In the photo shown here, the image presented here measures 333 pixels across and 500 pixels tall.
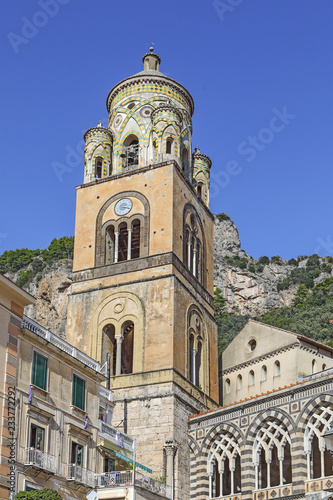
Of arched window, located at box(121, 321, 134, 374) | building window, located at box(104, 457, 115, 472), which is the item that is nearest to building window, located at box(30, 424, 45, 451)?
building window, located at box(104, 457, 115, 472)

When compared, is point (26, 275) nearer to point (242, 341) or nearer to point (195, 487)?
point (242, 341)

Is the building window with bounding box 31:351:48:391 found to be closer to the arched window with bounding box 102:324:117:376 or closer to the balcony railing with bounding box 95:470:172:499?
the balcony railing with bounding box 95:470:172:499

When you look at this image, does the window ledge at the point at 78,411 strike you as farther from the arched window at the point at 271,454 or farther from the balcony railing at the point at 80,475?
the arched window at the point at 271,454

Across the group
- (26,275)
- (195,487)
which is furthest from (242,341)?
(26,275)

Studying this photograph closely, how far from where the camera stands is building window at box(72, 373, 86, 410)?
27047mm

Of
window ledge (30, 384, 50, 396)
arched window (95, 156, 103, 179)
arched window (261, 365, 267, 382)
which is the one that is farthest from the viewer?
arched window (95, 156, 103, 179)

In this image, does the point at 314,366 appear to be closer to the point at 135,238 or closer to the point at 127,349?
the point at 127,349

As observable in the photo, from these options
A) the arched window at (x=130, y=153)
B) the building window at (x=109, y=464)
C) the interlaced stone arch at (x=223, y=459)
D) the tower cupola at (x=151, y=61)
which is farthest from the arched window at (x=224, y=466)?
the tower cupola at (x=151, y=61)

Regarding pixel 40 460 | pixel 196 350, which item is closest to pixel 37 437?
pixel 40 460

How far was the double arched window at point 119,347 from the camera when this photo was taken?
38.8 m

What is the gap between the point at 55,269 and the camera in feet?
294

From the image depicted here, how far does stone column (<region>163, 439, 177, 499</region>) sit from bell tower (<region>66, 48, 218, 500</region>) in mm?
46

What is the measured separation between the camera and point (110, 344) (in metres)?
39.9

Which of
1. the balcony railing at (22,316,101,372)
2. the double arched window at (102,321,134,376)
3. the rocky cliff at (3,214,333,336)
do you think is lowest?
the balcony railing at (22,316,101,372)
